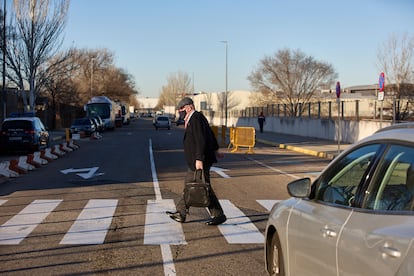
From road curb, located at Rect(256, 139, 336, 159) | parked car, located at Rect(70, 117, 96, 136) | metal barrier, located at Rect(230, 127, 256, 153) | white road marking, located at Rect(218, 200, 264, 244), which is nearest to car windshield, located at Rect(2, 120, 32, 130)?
metal barrier, located at Rect(230, 127, 256, 153)

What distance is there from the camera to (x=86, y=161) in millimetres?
19984

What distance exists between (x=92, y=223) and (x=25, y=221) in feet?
3.67

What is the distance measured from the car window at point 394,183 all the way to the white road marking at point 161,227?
13.9 ft

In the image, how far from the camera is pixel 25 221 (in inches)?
345

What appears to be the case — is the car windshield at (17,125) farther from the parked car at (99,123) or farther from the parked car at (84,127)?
the parked car at (99,123)

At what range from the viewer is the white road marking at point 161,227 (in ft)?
24.7

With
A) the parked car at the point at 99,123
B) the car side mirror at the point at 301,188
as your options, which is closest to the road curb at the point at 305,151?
the car side mirror at the point at 301,188

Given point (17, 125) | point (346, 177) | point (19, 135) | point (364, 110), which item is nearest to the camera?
point (346, 177)

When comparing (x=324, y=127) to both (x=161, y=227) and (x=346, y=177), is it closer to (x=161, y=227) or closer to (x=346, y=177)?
(x=161, y=227)

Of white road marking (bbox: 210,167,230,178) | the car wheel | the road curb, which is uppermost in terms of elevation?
the car wheel

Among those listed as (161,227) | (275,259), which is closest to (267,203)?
(161,227)

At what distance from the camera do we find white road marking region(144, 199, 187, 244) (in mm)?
7530

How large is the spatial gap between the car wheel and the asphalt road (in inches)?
30.0

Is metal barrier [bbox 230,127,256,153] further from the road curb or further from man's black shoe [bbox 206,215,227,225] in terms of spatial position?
man's black shoe [bbox 206,215,227,225]
